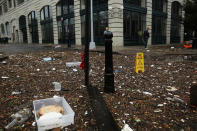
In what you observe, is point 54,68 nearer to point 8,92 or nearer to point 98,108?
point 8,92

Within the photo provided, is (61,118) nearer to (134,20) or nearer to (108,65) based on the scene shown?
(108,65)

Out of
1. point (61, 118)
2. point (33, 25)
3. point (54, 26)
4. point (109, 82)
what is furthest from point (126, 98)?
point (33, 25)

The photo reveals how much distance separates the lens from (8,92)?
114 inches

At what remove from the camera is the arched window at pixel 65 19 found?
18438 mm

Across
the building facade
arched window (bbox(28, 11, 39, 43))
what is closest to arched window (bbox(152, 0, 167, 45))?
the building facade

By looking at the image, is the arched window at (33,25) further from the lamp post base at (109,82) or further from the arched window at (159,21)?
→ the lamp post base at (109,82)

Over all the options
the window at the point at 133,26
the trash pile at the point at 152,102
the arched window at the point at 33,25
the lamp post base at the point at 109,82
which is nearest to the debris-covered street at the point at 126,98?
the trash pile at the point at 152,102

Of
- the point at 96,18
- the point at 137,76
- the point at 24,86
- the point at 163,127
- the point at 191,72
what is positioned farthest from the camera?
the point at 96,18

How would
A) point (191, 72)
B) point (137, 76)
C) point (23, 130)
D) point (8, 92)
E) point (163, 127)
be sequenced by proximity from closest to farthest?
1. point (23, 130)
2. point (163, 127)
3. point (8, 92)
4. point (137, 76)
5. point (191, 72)

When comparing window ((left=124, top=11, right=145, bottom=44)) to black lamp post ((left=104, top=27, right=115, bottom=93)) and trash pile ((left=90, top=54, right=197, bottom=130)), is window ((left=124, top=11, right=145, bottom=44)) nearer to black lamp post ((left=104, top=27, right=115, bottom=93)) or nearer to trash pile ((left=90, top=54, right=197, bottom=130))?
trash pile ((left=90, top=54, right=197, bottom=130))

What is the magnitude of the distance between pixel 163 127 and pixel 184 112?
0.64 m

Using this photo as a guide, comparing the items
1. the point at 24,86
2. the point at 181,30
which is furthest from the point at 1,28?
the point at 24,86

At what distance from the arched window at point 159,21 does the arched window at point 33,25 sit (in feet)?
61.7

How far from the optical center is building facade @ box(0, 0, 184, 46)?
14.6 m
